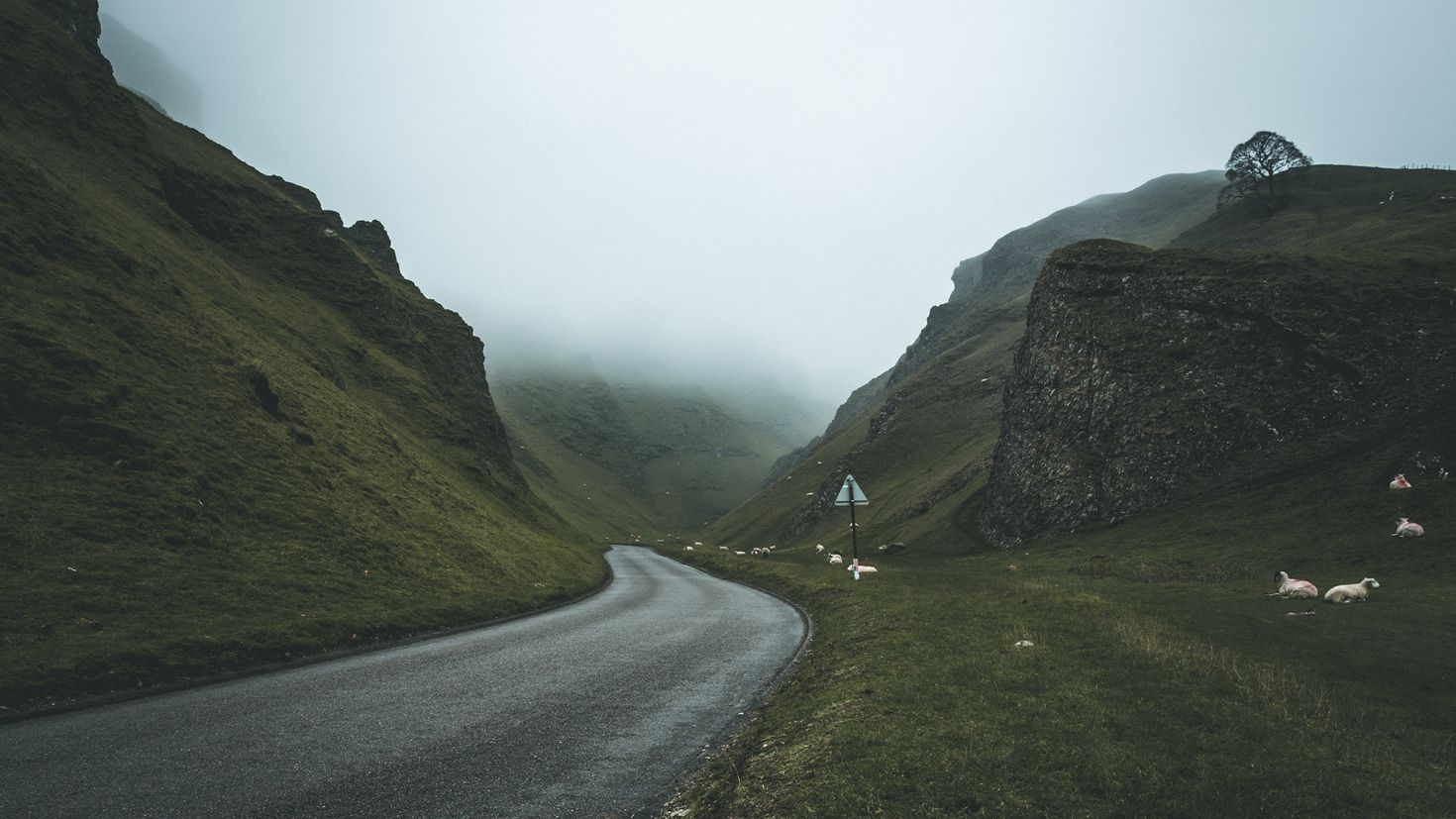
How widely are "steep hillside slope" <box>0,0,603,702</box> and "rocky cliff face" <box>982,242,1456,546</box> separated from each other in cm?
4824

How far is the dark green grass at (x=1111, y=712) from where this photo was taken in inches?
295

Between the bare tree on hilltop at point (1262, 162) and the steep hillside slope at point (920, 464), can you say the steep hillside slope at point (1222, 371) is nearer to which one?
→ the steep hillside slope at point (920, 464)

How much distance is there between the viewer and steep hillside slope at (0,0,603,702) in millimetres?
19703

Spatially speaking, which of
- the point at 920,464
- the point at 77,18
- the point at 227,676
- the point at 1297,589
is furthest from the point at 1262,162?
the point at 77,18

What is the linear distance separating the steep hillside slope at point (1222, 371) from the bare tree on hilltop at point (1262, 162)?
37927 millimetres

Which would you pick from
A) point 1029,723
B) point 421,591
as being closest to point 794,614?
point 421,591

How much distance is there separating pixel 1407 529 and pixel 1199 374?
26.8 meters

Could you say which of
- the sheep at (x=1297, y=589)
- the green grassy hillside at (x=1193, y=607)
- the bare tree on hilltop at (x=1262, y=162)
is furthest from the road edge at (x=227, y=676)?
the bare tree on hilltop at (x=1262, y=162)

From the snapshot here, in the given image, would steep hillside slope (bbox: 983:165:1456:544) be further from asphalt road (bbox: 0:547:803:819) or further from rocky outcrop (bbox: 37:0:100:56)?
rocky outcrop (bbox: 37:0:100:56)

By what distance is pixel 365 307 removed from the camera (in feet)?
276

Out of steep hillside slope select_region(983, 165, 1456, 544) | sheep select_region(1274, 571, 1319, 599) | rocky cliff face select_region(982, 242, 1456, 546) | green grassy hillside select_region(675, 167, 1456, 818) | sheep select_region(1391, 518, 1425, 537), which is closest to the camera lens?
green grassy hillside select_region(675, 167, 1456, 818)

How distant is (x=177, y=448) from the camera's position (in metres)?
30.1

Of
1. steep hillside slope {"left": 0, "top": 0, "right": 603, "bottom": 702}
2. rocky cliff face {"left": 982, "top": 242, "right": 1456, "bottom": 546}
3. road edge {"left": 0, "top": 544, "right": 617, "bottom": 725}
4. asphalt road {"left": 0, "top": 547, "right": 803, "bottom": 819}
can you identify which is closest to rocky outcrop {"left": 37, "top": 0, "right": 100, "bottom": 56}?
steep hillside slope {"left": 0, "top": 0, "right": 603, "bottom": 702}

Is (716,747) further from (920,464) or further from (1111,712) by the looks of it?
(920,464)
